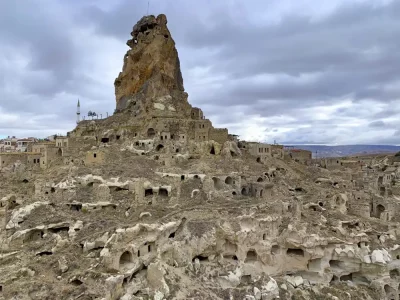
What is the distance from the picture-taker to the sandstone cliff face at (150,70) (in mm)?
54188

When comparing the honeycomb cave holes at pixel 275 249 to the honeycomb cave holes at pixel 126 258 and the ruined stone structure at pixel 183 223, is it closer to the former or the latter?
the ruined stone structure at pixel 183 223

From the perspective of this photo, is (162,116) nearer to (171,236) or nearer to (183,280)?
(171,236)

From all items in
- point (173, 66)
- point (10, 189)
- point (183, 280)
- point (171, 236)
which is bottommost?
point (183, 280)

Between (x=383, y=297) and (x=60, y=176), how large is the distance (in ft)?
94.4

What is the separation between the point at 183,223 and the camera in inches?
1123

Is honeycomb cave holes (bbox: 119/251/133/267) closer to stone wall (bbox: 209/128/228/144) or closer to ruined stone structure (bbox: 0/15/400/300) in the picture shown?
ruined stone structure (bbox: 0/15/400/300)

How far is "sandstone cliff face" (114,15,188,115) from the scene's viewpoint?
54188 millimetres

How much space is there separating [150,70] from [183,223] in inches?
1303

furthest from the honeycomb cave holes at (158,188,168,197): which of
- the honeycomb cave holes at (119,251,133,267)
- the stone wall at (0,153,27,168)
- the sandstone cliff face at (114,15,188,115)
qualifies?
the sandstone cliff face at (114,15,188,115)

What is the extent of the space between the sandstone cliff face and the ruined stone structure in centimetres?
684

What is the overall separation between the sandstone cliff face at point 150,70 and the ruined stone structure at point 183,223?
684 centimetres

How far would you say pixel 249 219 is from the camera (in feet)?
97.9

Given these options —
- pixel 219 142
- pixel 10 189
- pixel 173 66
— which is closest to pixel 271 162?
pixel 219 142

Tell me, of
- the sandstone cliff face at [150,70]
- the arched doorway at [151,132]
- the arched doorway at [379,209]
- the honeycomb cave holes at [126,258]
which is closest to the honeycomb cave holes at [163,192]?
the honeycomb cave holes at [126,258]
